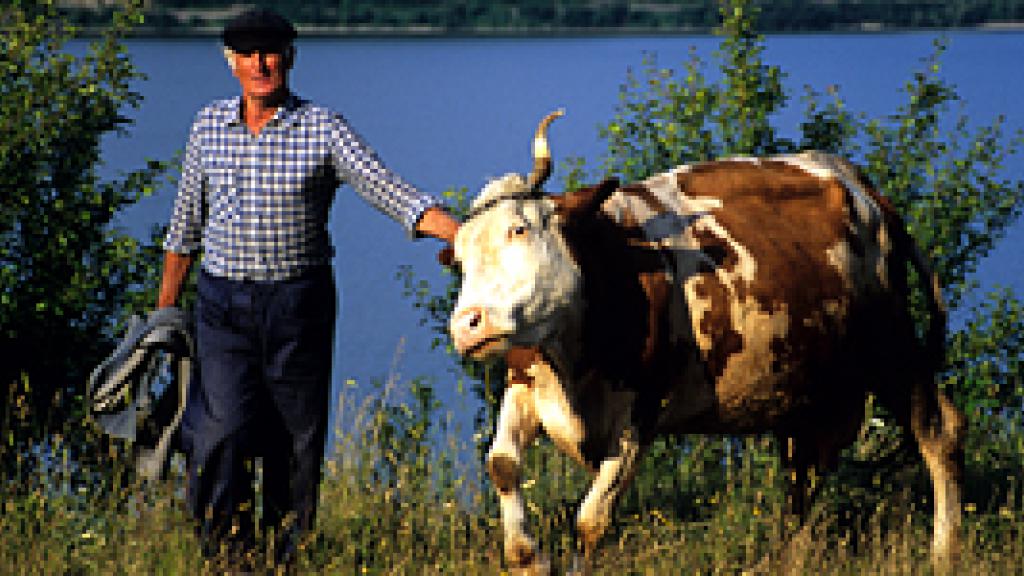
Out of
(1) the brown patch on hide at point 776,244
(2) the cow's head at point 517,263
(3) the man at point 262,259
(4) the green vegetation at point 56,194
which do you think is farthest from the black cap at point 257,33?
(4) the green vegetation at point 56,194

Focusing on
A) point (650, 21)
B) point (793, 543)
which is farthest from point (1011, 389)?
point (650, 21)

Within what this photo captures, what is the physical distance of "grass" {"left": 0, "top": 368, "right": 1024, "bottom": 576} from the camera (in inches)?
287

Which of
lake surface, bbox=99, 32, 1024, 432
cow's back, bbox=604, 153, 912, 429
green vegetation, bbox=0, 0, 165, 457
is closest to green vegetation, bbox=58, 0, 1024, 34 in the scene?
lake surface, bbox=99, 32, 1024, 432

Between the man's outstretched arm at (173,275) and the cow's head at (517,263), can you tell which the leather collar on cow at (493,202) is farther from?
the man's outstretched arm at (173,275)

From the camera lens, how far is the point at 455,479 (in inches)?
339

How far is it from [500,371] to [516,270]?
19.0ft

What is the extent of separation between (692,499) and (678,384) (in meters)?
2.28

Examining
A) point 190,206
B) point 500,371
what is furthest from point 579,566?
point 500,371

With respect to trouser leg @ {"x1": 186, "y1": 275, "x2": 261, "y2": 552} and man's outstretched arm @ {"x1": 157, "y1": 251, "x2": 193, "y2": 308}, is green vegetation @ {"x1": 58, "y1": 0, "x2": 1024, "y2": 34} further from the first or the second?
trouser leg @ {"x1": 186, "y1": 275, "x2": 261, "y2": 552}

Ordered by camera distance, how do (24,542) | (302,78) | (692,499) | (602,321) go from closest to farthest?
(602,321) → (24,542) → (692,499) → (302,78)

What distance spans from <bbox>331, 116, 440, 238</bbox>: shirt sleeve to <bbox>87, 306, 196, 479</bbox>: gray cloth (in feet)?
3.73

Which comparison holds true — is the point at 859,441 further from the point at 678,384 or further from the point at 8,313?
the point at 8,313

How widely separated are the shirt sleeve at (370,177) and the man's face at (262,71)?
305mm

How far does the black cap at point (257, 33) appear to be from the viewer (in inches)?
275
